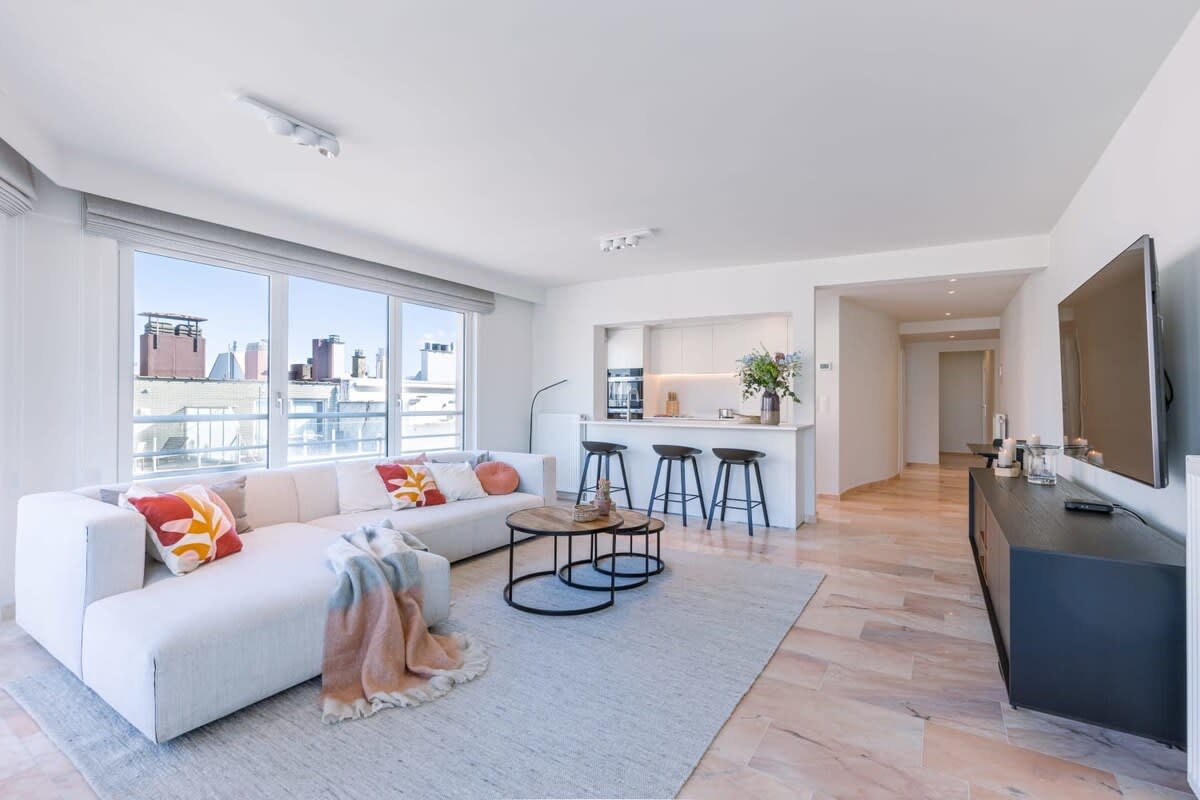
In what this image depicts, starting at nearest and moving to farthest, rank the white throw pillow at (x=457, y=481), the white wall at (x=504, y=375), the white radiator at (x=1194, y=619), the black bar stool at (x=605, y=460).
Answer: the white radiator at (x=1194, y=619) → the white throw pillow at (x=457, y=481) → the black bar stool at (x=605, y=460) → the white wall at (x=504, y=375)

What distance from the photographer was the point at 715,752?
6.28 ft

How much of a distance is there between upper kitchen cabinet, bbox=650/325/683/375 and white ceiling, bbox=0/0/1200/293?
3.23 meters

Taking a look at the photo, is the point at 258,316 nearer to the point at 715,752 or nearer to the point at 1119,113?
the point at 715,752

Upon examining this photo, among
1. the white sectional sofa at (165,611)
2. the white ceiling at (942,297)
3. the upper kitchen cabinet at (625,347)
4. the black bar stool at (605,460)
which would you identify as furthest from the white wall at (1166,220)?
the upper kitchen cabinet at (625,347)

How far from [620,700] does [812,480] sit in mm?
3698

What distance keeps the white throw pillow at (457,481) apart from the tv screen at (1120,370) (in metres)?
3.68

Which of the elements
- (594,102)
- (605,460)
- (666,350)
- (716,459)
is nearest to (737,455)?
(716,459)

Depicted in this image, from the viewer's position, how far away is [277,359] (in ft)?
14.0

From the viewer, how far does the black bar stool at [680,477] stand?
5.30m

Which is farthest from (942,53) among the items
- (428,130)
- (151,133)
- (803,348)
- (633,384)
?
(633,384)

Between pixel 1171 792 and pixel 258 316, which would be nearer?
pixel 1171 792

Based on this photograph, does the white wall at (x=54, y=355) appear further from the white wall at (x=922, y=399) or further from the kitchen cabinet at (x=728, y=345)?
the white wall at (x=922, y=399)

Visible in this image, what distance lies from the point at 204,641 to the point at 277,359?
2792mm

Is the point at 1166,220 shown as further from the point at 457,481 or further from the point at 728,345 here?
the point at 728,345
